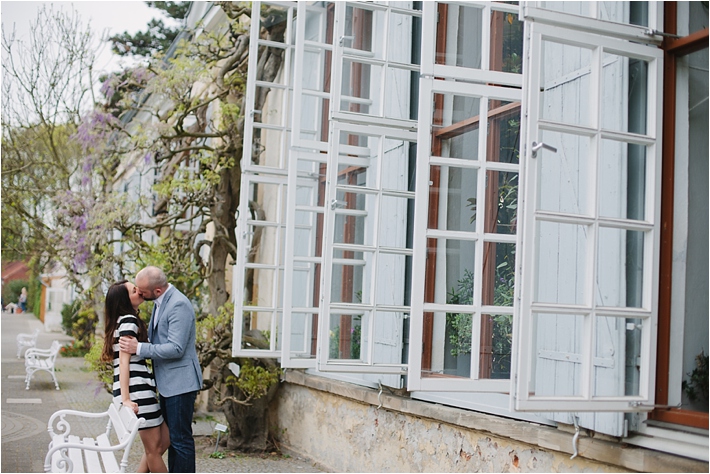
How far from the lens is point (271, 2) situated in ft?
28.2

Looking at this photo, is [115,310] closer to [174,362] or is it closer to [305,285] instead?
[174,362]

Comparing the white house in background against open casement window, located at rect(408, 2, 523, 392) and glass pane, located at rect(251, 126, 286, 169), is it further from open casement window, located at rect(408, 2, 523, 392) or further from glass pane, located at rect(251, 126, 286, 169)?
glass pane, located at rect(251, 126, 286, 169)

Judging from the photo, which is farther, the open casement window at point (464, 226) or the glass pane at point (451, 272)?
the glass pane at point (451, 272)

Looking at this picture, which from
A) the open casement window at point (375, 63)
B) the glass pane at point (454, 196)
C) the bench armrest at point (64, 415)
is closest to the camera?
the glass pane at point (454, 196)

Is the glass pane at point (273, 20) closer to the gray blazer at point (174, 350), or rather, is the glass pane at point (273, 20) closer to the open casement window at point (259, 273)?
the open casement window at point (259, 273)

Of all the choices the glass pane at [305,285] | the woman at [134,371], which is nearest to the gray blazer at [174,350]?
the woman at [134,371]

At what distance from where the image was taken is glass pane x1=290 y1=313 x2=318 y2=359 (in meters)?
7.92

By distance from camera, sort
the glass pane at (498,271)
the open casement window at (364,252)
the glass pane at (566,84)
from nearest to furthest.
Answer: the glass pane at (566,84) < the glass pane at (498,271) < the open casement window at (364,252)

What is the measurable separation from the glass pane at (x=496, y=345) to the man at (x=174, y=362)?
2083 millimetres

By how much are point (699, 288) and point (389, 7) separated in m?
3.60

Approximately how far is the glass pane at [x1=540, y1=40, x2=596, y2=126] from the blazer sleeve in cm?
279

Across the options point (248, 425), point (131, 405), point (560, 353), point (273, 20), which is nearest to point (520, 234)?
point (560, 353)

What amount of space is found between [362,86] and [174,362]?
2.93m

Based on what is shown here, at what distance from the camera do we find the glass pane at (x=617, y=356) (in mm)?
4367
